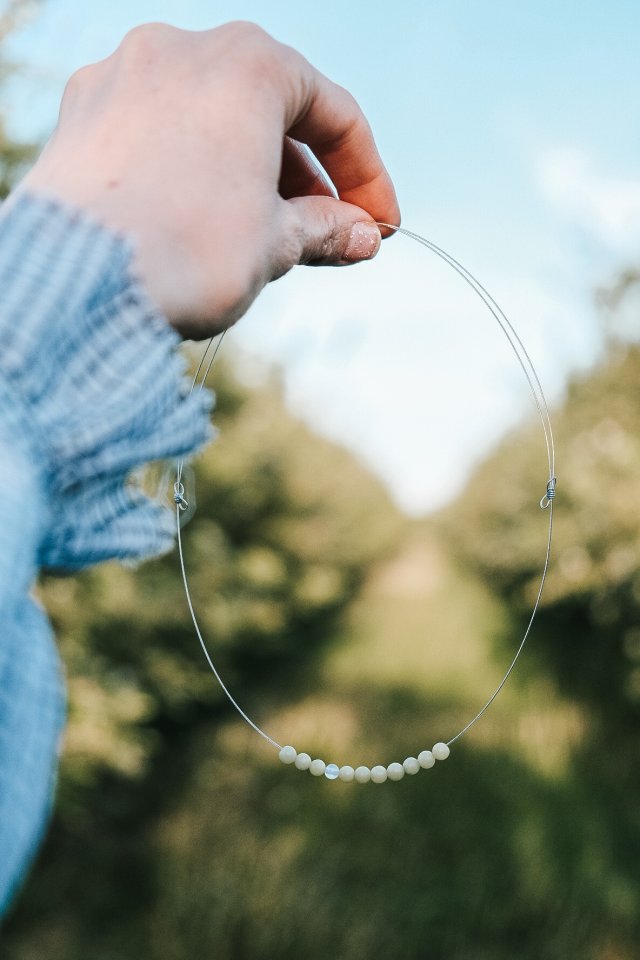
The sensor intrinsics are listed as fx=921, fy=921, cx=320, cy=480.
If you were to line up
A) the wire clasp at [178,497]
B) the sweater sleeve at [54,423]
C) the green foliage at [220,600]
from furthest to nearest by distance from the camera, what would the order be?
1. the green foliage at [220,600]
2. the wire clasp at [178,497]
3. the sweater sleeve at [54,423]

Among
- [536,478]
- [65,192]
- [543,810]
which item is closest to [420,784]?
[543,810]

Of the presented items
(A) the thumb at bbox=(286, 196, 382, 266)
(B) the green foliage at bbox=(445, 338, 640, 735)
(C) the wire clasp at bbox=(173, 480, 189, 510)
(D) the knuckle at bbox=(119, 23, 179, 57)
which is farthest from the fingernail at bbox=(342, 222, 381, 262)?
(B) the green foliage at bbox=(445, 338, 640, 735)

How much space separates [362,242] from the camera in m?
1.06

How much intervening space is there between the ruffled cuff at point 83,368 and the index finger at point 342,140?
0.28 m

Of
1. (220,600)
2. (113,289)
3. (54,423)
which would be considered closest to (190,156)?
(113,289)

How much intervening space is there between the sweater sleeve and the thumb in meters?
0.25

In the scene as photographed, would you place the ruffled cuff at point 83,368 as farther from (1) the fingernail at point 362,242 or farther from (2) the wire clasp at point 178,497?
(2) the wire clasp at point 178,497

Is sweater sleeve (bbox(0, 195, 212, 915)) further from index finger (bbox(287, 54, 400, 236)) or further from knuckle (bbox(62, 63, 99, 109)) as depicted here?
index finger (bbox(287, 54, 400, 236))

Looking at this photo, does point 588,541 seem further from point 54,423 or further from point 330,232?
point 54,423

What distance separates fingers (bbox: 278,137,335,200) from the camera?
1057 mm

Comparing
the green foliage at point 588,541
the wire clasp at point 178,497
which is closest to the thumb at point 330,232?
the wire clasp at point 178,497

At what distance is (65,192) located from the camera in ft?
2.26

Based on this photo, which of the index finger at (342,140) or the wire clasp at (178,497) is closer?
the index finger at (342,140)

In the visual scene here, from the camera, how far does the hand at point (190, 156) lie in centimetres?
69
